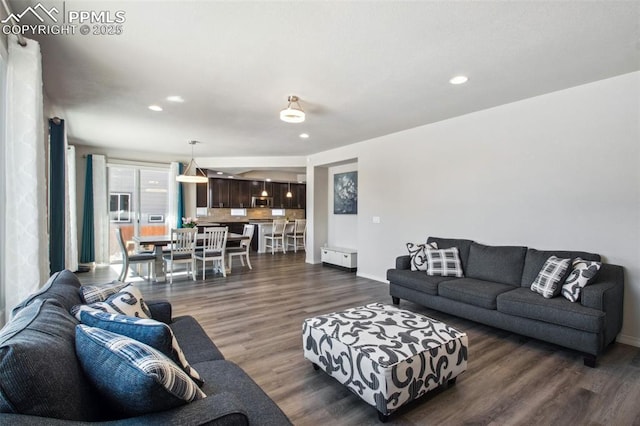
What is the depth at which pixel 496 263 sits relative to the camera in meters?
3.68

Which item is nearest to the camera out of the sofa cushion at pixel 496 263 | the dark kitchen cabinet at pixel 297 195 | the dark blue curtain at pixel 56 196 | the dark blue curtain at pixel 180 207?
the sofa cushion at pixel 496 263

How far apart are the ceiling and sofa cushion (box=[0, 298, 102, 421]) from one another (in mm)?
2048

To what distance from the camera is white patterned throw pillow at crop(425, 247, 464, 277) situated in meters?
3.94

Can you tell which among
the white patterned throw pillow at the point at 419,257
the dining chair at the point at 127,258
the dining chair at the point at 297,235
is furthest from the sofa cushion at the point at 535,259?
the dining chair at the point at 297,235

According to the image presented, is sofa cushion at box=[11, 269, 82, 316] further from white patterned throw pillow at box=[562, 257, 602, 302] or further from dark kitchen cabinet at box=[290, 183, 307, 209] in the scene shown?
dark kitchen cabinet at box=[290, 183, 307, 209]

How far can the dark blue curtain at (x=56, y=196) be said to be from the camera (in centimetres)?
368

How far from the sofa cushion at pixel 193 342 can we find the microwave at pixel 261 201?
8993mm

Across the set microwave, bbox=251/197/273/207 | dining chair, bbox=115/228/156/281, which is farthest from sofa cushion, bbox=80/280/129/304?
microwave, bbox=251/197/273/207

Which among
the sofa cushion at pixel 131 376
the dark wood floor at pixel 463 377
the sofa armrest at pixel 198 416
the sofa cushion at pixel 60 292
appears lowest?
the dark wood floor at pixel 463 377

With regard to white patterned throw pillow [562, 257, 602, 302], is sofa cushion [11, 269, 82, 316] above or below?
above

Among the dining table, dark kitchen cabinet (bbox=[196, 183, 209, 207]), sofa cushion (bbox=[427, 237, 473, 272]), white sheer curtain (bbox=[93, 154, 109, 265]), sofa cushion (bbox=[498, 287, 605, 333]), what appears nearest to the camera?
sofa cushion (bbox=[498, 287, 605, 333])

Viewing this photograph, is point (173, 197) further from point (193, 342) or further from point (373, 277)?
point (193, 342)

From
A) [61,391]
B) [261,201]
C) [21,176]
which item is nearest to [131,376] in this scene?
[61,391]

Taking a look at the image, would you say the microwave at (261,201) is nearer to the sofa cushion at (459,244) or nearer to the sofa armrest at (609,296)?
the sofa cushion at (459,244)
